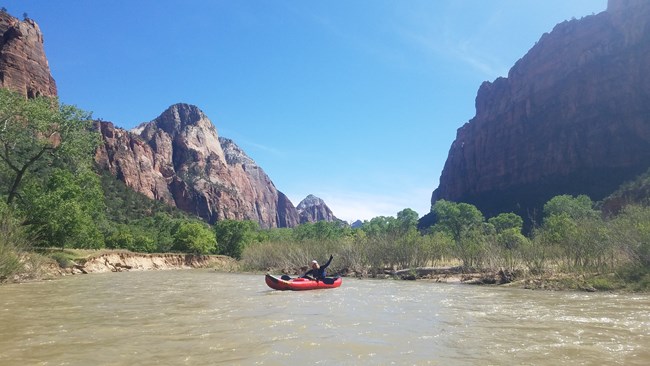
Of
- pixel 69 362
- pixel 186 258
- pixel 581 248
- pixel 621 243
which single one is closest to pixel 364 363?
pixel 69 362

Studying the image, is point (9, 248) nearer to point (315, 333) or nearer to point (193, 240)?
point (315, 333)

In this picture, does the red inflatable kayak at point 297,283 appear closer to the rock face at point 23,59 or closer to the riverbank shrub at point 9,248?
the riverbank shrub at point 9,248

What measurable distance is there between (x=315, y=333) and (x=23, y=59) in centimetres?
13945

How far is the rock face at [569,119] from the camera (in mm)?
120188

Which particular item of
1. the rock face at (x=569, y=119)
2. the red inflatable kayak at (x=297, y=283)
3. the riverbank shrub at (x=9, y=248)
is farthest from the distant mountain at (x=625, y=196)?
the riverbank shrub at (x=9, y=248)

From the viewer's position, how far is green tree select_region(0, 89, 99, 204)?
30578 millimetres

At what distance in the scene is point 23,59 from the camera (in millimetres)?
115312

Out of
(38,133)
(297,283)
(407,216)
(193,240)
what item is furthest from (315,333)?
(407,216)

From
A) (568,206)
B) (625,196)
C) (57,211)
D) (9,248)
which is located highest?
(625,196)

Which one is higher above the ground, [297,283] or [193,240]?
[193,240]

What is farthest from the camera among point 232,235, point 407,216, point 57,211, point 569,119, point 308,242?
point 569,119

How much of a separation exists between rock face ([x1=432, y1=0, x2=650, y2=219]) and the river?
349 ft

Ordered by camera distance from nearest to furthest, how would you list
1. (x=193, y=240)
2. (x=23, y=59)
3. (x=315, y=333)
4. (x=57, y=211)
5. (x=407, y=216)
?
(x=315, y=333) → (x=57, y=211) → (x=193, y=240) → (x=407, y=216) → (x=23, y=59)

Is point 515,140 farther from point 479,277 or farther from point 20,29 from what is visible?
point 20,29
